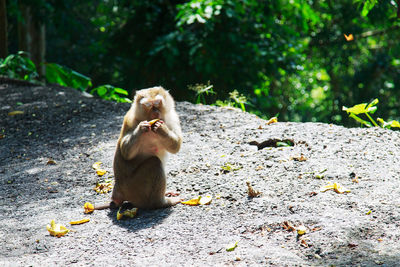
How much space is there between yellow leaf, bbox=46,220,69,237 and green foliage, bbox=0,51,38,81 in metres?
6.06

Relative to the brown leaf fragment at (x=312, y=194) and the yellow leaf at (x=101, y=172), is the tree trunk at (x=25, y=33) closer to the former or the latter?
the yellow leaf at (x=101, y=172)

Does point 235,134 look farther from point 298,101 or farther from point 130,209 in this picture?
point 298,101

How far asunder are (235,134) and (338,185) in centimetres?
191

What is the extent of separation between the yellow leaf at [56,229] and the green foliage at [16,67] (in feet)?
19.9

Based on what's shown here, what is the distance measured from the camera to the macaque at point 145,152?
3943 mm

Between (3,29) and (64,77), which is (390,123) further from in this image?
(3,29)

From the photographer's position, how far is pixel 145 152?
4113mm

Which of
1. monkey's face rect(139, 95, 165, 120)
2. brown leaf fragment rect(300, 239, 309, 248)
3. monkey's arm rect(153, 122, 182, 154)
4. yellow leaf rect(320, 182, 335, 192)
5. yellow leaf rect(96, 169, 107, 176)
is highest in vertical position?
monkey's face rect(139, 95, 165, 120)

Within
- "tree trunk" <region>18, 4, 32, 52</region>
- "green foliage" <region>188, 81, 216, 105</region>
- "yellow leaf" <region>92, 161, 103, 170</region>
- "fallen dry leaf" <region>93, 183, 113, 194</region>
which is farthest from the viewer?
"tree trunk" <region>18, 4, 32, 52</region>

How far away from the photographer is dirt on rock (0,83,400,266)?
3.19 m

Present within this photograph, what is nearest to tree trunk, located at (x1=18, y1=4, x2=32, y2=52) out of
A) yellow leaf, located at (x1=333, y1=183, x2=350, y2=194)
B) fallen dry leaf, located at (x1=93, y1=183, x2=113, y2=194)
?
fallen dry leaf, located at (x1=93, y1=183, x2=113, y2=194)

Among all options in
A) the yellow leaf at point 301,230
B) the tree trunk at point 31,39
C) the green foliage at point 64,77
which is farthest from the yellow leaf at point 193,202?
the tree trunk at point 31,39

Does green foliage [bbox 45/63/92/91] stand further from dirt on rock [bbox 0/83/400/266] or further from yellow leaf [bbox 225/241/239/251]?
yellow leaf [bbox 225/241/239/251]

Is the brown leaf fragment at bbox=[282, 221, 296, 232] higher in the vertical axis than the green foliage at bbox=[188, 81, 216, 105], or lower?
lower
